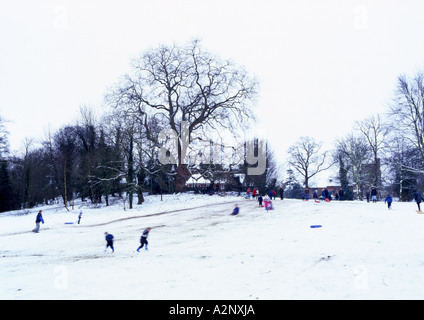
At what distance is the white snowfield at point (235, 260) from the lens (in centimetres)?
978

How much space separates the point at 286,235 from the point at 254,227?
11.5 feet

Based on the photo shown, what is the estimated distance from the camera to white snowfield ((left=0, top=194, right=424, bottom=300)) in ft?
32.1

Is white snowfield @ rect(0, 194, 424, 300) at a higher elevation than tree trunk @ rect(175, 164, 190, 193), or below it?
below

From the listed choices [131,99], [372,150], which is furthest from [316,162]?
[131,99]

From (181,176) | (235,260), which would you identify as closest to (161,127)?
(181,176)

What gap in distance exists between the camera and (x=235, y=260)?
43.8 ft

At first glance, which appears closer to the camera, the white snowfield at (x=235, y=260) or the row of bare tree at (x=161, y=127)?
the white snowfield at (x=235, y=260)

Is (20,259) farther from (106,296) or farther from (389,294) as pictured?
(389,294)

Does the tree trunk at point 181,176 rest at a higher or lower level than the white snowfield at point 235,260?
higher

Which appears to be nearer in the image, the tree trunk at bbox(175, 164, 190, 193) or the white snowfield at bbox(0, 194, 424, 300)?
the white snowfield at bbox(0, 194, 424, 300)

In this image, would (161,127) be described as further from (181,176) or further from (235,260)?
(235,260)

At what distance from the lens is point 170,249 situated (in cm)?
1648

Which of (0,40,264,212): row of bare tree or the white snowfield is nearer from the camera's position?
the white snowfield

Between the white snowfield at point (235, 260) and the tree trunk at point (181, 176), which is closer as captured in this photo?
the white snowfield at point (235, 260)
